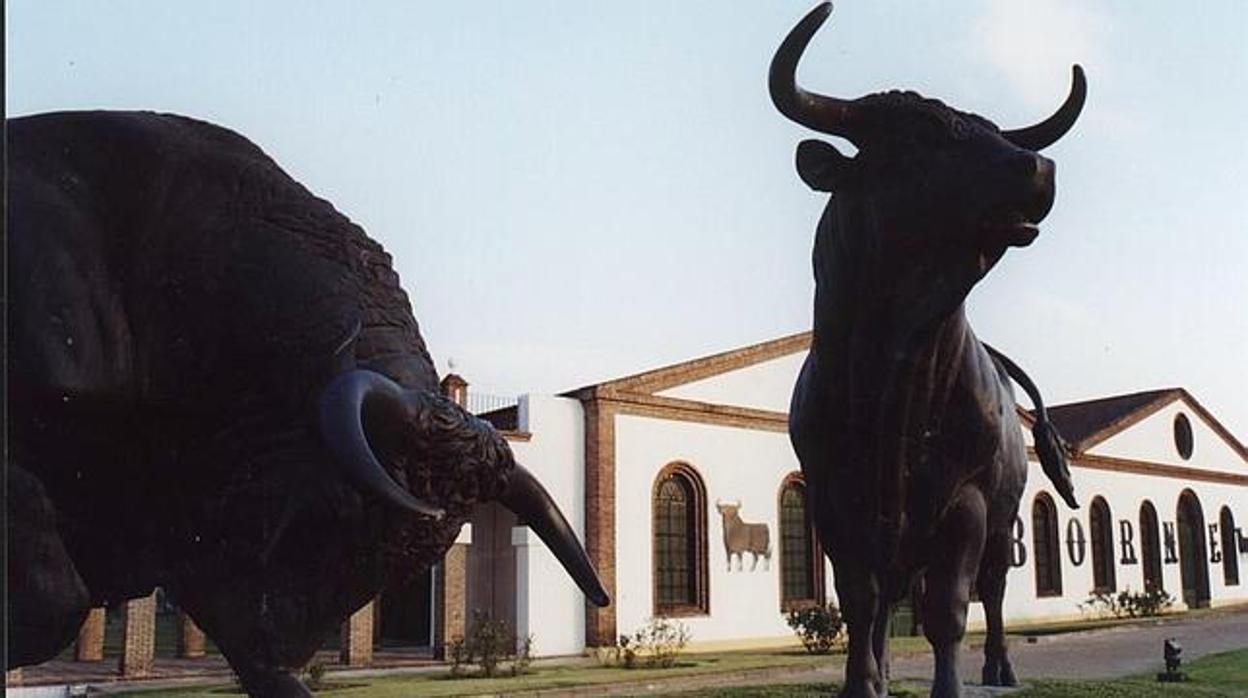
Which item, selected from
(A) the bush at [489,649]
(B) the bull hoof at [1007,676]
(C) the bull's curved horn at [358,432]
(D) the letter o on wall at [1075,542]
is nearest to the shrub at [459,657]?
(A) the bush at [489,649]

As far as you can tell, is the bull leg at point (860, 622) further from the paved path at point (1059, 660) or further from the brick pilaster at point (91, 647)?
the brick pilaster at point (91, 647)

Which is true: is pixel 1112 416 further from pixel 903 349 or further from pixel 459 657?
pixel 903 349

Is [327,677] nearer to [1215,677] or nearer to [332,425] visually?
[1215,677]

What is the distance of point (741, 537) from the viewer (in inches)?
942

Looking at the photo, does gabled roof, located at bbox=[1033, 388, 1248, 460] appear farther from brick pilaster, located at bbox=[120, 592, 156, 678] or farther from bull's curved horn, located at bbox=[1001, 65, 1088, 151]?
bull's curved horn, located at bbox=[1001, 65, 1088, 151]

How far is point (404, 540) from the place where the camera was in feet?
8.92

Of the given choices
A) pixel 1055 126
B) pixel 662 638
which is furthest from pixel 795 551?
pixel 1055 126

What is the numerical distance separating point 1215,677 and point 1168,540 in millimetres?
28518

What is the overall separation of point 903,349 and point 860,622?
3.26ft

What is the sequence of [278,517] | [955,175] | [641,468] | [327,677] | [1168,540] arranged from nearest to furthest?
1. [278,517]
2. [955,175]
3. [327,677]
4. [641,468]
5. [1168,540]

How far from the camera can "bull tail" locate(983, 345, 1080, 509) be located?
6375 millimetres

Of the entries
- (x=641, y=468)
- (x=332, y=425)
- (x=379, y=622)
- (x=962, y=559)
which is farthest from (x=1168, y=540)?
(x=332, y=425)

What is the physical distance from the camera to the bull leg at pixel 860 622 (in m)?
4.30

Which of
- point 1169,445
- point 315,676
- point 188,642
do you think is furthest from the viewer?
point 1169,445
